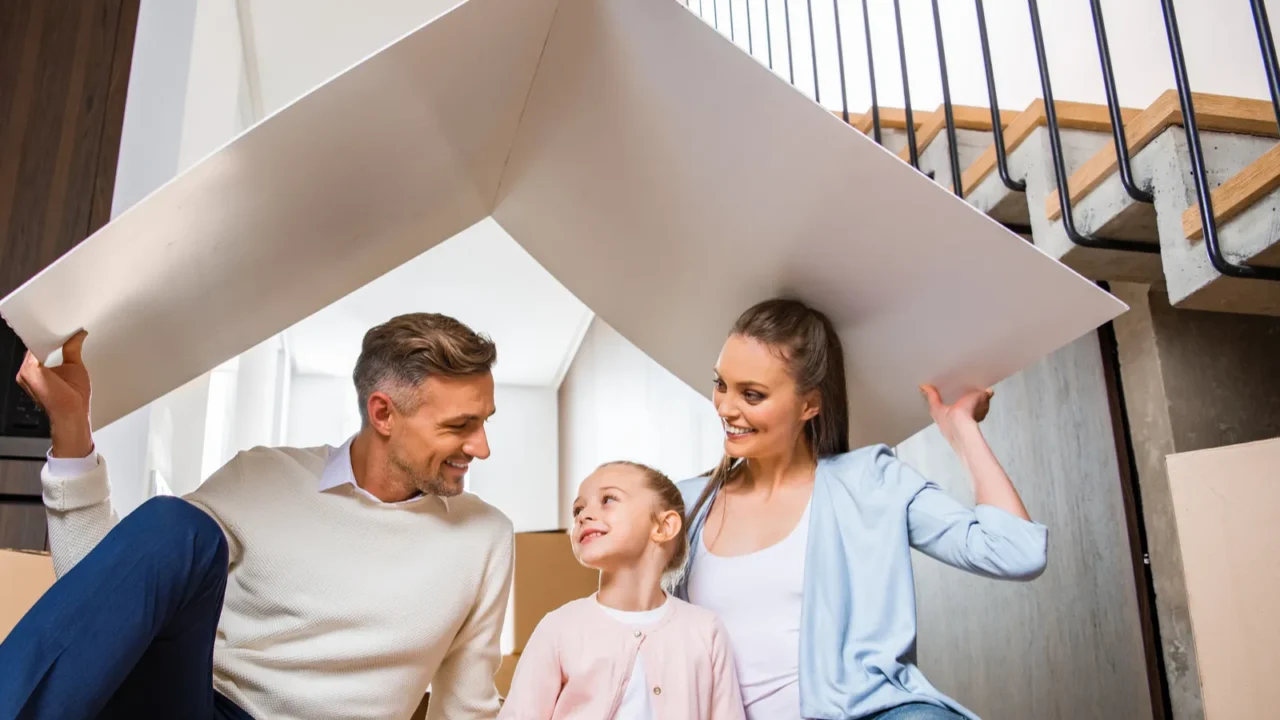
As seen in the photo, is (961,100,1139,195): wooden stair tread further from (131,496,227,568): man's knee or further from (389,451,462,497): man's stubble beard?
(131,496,227,568): man's knee

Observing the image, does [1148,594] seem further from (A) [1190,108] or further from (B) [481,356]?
(B) [481,356]

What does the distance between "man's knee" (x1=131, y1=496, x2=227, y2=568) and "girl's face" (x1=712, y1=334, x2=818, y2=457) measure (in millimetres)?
574

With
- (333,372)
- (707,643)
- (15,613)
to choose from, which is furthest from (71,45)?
(333,372)

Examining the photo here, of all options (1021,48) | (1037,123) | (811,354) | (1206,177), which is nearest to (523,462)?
(1021,48)

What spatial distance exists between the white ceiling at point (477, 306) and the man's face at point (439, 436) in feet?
11.1

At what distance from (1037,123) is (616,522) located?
84cm

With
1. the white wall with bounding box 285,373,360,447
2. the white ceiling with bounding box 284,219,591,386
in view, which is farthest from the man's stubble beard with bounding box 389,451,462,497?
the white wall with bounding box 285,373,360,447

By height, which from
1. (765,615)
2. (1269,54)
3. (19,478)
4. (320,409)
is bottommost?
(765,615)

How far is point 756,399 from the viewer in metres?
1.21

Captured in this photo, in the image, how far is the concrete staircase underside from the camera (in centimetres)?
106

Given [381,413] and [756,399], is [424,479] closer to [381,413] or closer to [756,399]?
[381,413]

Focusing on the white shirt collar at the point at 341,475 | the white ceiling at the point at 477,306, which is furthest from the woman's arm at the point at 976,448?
the white ceiling at the point at 477,306

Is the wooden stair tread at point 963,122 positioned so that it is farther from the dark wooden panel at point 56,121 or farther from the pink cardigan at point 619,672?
the dark wooden panel at point 56,121

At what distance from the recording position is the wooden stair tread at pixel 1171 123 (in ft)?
3.96
